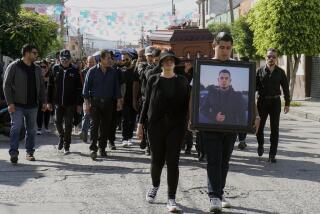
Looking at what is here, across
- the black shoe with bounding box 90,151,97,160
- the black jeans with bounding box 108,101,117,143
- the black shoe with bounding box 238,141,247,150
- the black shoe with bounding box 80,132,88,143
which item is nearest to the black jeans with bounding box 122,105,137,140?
the black jeans with bounding box 108,101,117,143

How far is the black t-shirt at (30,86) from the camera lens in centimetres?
970

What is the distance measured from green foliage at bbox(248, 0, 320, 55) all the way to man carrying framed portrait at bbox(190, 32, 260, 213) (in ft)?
60.8

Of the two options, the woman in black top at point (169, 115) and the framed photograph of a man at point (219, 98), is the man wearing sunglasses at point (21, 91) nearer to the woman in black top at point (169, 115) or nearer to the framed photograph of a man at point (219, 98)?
the woman in black top at point (169, 115)

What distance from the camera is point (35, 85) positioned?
32.1ft

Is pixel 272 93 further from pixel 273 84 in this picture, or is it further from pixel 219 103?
pixel 219 103

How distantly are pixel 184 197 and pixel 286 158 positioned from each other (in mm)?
3770

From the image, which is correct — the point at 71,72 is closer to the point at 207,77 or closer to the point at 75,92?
the point at 75,92

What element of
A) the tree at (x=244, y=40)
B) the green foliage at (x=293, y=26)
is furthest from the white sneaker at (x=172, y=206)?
the tree at (x=244, y=40)

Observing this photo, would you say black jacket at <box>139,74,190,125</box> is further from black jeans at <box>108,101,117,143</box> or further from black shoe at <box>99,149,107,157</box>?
black shoe at <box>99,149,107,157</box>

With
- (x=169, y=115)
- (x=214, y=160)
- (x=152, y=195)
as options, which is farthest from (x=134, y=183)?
(x=214, y=160)

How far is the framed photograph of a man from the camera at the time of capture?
634cm

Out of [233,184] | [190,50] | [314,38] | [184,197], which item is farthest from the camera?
[314,38]

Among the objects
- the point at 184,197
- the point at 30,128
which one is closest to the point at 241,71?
the point at 184,197

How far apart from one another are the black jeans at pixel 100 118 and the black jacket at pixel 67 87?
86 centimetres
